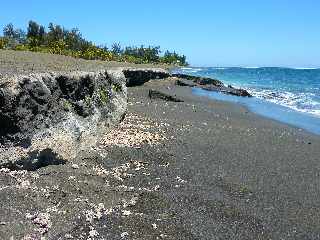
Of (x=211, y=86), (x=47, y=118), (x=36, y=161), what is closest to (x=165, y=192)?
(x=36, y=161)

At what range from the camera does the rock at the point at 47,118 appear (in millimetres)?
7965

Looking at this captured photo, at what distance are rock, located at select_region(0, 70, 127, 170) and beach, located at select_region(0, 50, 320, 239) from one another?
0.82 ft

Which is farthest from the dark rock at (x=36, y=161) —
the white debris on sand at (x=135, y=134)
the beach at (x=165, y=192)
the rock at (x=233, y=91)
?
the rock at (x=233, y=91)

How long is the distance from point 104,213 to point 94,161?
244 cm

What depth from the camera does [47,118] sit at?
8703mm

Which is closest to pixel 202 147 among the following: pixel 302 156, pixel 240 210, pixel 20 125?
pixel 302 156

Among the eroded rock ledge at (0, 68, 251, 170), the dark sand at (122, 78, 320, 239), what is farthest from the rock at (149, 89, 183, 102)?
the eroded rock ledge at (0, 68, 251, 170)

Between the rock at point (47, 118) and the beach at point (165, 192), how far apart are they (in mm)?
249

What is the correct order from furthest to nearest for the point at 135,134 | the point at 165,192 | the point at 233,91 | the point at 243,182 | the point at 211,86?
the point at 211,86 < the point at 233,91 < the point at 135,134 < the point at 243,182 < the point at 165,192

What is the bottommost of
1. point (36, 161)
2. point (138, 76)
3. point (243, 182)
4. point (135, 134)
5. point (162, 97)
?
point (162, 97)

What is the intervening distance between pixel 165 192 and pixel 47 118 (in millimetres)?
2484

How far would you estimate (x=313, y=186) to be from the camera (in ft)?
31.3

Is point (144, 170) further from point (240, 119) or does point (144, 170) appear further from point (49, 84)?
point (240, 119)

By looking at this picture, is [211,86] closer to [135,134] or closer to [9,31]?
[135,134]
